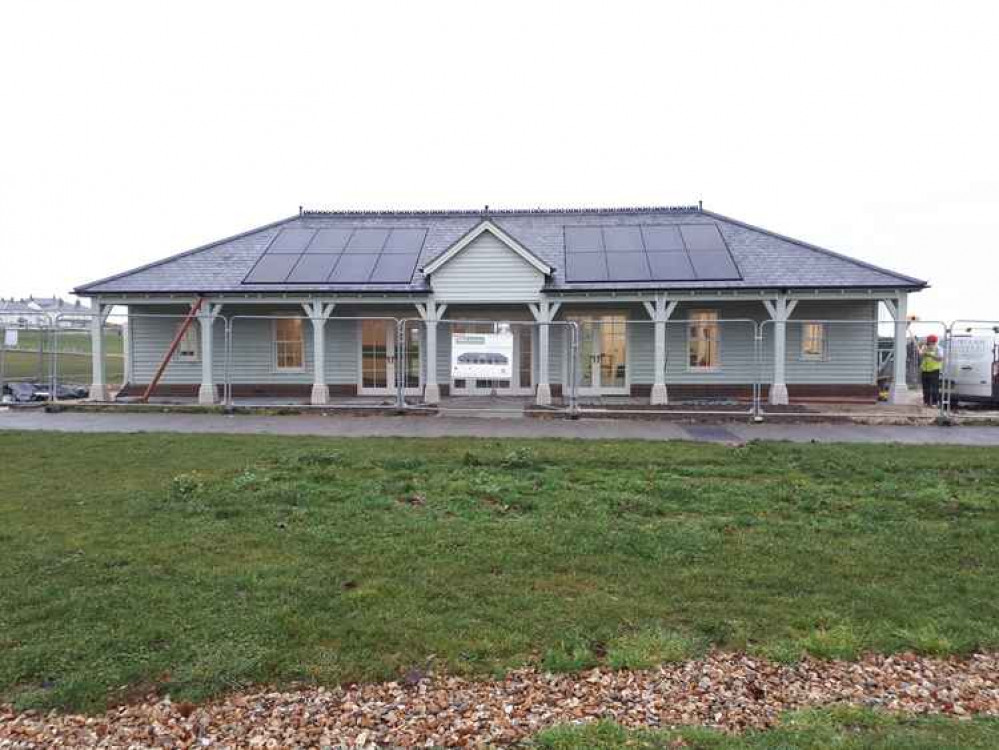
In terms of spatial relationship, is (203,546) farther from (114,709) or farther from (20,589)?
(114,709)

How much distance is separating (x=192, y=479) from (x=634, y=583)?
5340 millimetres

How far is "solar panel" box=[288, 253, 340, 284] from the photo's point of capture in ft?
58.9

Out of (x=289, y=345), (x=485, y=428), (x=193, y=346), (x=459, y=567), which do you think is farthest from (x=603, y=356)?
(x=459, y=567)

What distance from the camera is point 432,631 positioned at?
397cm

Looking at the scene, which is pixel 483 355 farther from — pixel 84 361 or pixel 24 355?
pixel 24 355

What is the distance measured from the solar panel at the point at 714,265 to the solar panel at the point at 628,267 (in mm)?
1363

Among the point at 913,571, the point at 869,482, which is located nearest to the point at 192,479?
the point at 913,571

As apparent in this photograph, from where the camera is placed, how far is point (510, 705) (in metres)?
3.25

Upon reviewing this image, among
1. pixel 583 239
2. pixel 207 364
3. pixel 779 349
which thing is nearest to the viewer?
pixel 779 349

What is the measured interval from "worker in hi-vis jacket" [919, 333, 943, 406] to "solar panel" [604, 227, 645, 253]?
7.86 m

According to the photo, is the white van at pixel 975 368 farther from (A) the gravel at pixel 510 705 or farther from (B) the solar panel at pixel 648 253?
(A) the gravel at pixel 510 705

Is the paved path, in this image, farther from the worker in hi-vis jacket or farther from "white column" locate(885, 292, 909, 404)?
the worker in hi-vis jacket

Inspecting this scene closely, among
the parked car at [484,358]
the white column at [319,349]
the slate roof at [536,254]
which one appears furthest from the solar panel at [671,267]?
the white column at [319,349]

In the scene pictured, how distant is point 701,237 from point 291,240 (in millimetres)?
12754
